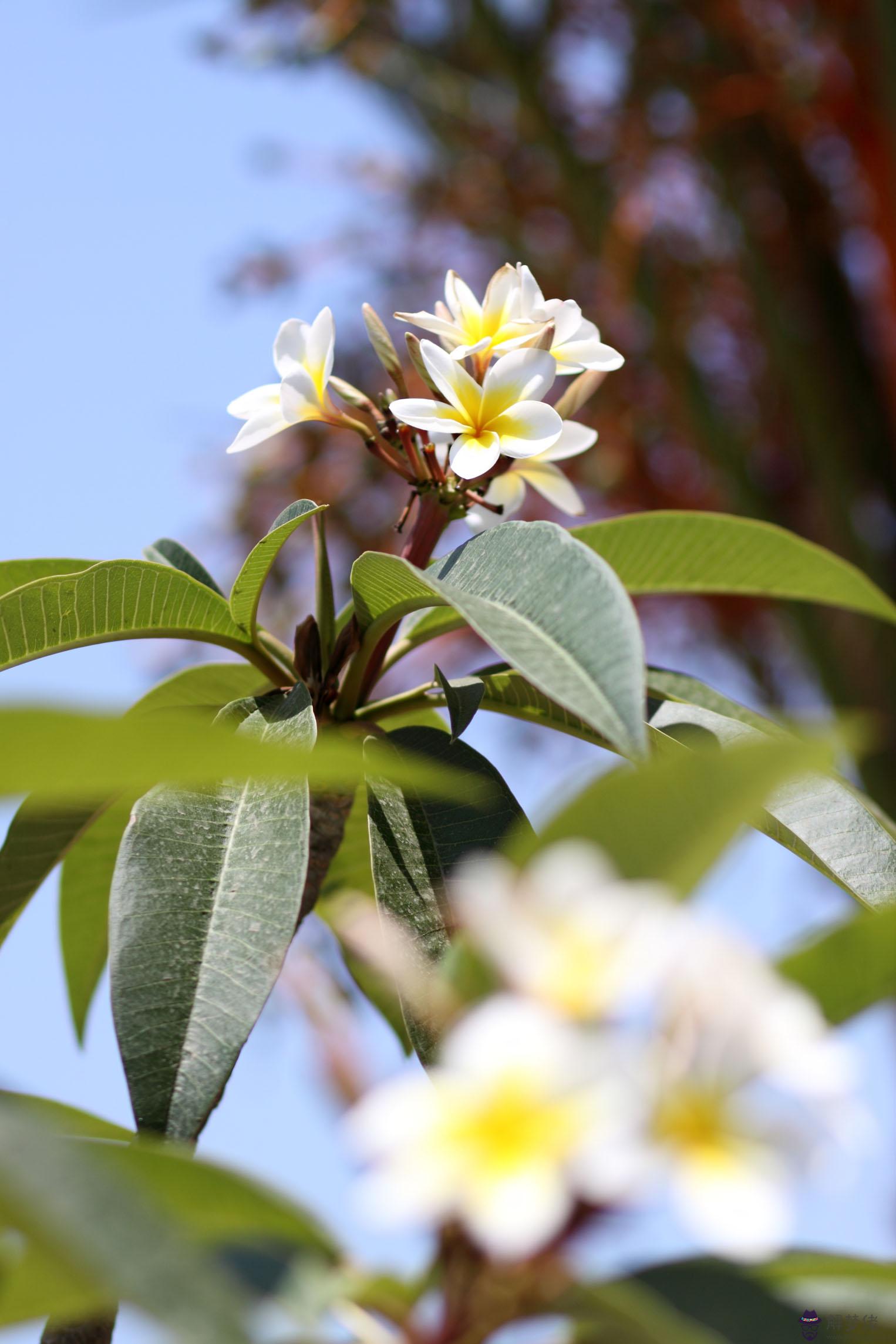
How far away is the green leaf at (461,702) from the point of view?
0.54 meters

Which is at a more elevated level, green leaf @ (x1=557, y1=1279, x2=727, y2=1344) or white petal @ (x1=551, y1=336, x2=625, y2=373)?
white petal @ (x1=551, y1=336, x2=625, y2=373)

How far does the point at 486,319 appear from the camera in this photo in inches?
24.5

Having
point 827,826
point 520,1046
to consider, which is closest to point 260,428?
point 827,826

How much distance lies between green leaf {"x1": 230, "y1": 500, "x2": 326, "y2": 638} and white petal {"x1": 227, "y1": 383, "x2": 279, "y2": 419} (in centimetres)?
7

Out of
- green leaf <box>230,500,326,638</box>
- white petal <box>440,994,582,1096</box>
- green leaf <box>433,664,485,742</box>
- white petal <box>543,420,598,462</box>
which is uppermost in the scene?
white petal <box>543,420,598,462</box>

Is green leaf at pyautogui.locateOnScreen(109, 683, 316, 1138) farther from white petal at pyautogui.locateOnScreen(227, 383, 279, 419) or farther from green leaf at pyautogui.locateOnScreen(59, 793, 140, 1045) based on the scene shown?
white petal at pyautogui.locateOnScreen(227, 383, 279, 419)

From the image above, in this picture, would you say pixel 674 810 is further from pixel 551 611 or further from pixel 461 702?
pixel 461 702

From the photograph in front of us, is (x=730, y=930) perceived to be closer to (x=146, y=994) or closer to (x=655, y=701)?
(x=146, y=994)

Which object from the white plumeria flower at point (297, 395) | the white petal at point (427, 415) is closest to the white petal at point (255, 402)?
the white plumeria flower at point (297, 395)

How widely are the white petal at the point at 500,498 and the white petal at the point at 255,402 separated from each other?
134 mm

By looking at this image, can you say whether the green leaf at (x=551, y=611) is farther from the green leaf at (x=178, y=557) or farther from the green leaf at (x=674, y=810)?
the green leaf at (x=178, y=557)

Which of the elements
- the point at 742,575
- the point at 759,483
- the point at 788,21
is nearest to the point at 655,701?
Answer: the point at 742,575

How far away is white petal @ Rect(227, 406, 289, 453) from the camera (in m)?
0.63

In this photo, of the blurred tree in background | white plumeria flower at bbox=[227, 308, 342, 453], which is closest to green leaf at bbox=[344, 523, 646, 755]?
white plumeria flower at bbox=[227, 308, 342, 453]
